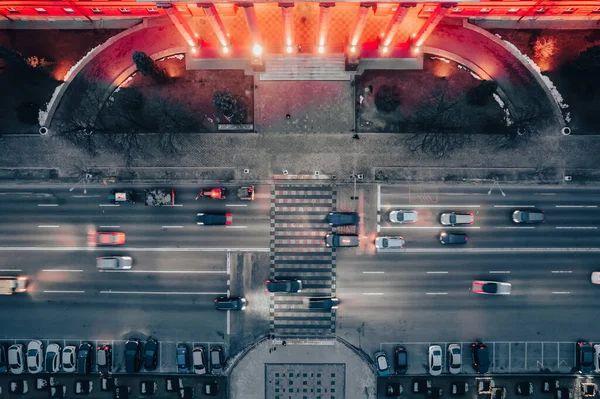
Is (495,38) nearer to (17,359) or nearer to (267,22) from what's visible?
(267,22)

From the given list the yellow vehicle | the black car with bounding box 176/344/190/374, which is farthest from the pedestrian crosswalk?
the yellow vehicle

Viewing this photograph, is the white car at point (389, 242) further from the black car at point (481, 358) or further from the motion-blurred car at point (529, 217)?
the black car at point (481, 358)

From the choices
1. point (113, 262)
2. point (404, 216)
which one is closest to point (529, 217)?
point (404, 216)

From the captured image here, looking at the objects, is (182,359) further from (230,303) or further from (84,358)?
(84,358)

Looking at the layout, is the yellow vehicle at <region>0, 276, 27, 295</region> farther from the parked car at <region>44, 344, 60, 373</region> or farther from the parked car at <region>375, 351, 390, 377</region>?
the parked car at <region>375, 351, 390, 377</region>

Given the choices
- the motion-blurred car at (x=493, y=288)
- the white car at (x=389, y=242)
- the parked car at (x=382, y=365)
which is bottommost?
the parked car at (x=382, y=365)

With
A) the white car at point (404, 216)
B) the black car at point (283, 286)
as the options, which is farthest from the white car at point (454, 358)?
the black car at point (283, 286)
